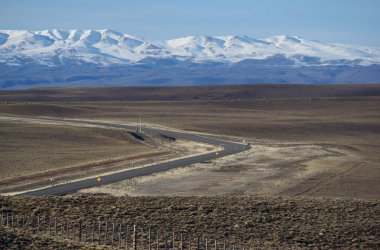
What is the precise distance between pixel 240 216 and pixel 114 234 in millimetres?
5677

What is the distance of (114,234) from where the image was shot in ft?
86.8

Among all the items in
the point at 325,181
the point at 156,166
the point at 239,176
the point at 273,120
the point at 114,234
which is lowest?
the point at 156,166

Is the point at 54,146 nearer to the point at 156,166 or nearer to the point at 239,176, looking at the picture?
the point at 156,166

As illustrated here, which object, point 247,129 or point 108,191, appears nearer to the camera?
point 108,191

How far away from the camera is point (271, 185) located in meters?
47.2

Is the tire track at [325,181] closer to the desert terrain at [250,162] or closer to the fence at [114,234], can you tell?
the desert terrain at [250,162]

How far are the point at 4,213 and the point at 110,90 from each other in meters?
162

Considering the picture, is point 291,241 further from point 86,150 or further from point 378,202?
point 86,150

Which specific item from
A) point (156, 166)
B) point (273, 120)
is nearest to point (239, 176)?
point (156, 166)

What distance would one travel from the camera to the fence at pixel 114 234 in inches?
989

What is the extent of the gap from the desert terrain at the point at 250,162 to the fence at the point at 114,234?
1.14m

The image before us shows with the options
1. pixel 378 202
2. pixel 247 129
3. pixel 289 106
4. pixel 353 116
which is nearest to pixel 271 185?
pixel 378 202

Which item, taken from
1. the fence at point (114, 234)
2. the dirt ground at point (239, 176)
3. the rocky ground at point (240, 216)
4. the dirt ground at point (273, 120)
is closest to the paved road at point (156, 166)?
the dirt ground at point (239, 176)

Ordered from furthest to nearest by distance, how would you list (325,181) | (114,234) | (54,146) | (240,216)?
1. (54,146)
2. (325,181)
3. (240,216)
4. (114,234)
